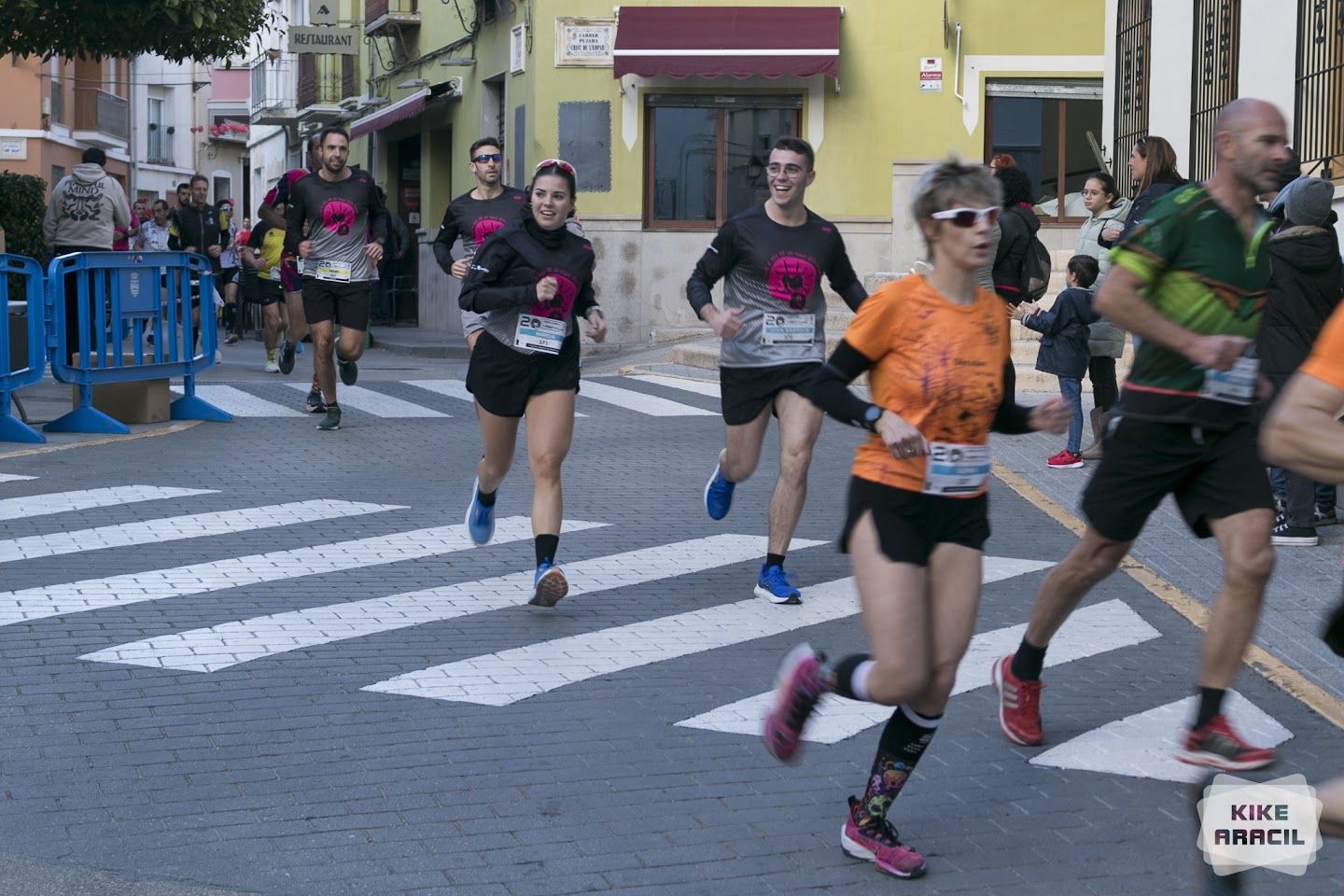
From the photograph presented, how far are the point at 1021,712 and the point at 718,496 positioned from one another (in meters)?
3.22

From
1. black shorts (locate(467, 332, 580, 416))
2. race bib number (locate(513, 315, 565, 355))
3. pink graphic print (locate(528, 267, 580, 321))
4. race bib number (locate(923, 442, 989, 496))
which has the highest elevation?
pink graphic print (locate(528, 267, 580, 321))

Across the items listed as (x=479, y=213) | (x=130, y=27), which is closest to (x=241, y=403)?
(x=130, y=27)

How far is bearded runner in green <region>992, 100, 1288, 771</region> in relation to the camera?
17.5 feet

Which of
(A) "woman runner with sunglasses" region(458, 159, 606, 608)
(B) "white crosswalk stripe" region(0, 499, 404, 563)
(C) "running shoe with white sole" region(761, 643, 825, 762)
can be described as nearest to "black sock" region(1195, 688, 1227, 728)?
(C) "running shoe with white sole" region(761, 643, 825, 762)

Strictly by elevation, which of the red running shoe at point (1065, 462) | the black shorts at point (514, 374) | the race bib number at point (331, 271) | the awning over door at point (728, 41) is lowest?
the red running shoe at point (1065, 462)

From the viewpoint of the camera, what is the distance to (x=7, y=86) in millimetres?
45000

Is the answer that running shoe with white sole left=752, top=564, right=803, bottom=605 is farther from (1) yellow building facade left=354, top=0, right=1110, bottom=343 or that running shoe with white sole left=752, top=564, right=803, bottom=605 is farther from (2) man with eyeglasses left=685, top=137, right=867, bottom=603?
(1) yellow building facade left=354, top=0, right=1110, bottom=343

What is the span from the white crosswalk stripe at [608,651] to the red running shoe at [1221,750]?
2.22 metres

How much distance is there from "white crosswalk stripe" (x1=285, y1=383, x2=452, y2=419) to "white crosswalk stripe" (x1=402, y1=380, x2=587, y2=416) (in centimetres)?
54

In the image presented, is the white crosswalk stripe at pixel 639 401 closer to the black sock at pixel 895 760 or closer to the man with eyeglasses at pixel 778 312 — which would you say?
the man with eyeglasses at pixel 778 312

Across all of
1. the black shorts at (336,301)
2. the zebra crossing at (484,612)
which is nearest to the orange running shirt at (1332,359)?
the zebra crossing at (484,612)

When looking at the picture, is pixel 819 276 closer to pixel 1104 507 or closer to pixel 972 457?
pixel 1104 507

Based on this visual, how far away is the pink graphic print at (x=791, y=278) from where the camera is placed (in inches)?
316

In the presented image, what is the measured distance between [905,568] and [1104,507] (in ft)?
3.88
